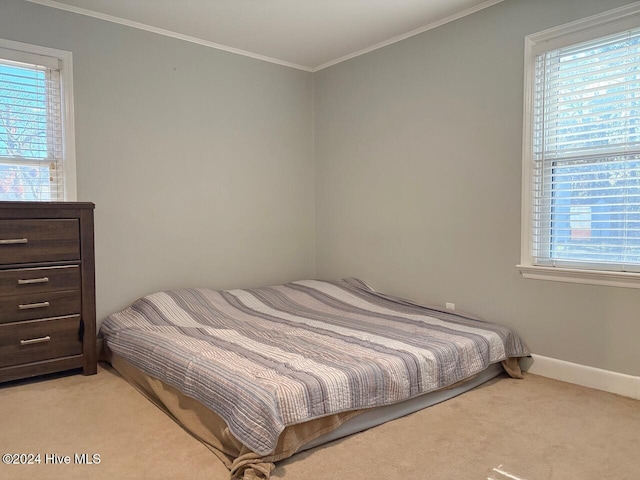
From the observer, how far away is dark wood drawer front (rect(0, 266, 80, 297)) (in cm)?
262

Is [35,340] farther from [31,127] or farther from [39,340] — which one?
[31,127]

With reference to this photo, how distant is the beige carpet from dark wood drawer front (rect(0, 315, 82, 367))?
0.60 feet

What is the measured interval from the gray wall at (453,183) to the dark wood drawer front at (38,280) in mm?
2122

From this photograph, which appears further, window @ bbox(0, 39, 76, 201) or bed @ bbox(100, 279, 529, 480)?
window @ bbox(0, 39, 76, 201)

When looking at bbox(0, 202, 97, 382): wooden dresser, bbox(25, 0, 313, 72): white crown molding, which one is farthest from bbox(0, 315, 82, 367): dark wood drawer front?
bbox(25, 0, 313, 72): white crown molding

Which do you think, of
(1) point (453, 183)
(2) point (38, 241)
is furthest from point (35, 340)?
(1) point (453, 183)

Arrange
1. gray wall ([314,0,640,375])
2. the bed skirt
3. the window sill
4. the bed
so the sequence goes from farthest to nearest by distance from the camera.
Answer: gray wall ([314,0,640,375]) → the window sill → the bed → the bed skirt

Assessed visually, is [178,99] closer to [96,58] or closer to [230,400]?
[96,58]

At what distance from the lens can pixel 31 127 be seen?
3049 millimetres

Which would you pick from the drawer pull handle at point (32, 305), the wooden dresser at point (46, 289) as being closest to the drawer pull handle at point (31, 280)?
the wooden dresser at point (46, 289)

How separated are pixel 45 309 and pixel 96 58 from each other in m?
1.66

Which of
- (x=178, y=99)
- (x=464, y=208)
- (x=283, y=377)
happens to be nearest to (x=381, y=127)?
(x=464, y=208)

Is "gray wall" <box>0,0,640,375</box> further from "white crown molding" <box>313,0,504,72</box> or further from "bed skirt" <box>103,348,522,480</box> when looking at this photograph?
"bed skirt" <box>103,348,522,480</box>

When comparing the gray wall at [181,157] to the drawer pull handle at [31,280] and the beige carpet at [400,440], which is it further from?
the beige carpet at [400,440]
